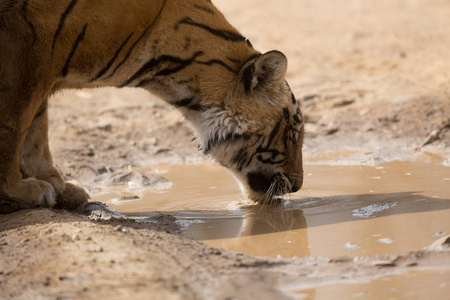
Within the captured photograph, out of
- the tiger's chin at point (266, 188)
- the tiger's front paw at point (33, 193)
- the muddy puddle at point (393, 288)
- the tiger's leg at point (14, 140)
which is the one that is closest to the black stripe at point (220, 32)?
the tiger's chin at point (266, 188)

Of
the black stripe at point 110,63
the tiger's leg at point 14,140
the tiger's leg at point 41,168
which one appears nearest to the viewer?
the tiger's leg at point 14,140

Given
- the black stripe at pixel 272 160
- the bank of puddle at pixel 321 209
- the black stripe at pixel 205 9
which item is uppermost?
the black stripe at pixel 205 9

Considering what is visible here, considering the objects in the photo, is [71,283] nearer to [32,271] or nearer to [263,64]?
[32,271]

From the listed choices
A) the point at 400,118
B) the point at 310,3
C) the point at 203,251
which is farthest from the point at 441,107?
the point at 310,3

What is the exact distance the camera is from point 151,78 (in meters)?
3.89

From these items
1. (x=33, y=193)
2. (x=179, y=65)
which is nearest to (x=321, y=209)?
(x=179, y=65)

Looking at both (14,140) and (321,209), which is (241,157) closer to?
(321,209)

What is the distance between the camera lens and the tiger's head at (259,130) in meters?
3.88

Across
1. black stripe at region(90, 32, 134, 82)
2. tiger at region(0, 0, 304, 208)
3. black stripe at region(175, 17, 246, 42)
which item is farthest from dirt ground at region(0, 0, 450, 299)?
black stripe at region(175, 17, 246, 42)

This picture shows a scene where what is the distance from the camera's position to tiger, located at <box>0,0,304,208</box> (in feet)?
11.5

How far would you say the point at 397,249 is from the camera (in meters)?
3.04

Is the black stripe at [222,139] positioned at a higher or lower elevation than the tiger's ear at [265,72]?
lower

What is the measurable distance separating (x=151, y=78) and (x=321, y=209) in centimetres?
126

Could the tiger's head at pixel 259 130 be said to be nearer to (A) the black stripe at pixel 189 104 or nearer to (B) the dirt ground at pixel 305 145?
(A) the black stripe at pixel 189 104
